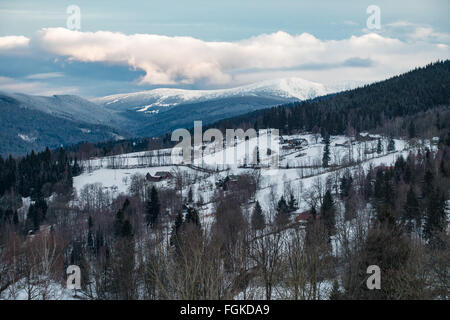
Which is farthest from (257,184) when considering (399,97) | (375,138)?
(399,97)

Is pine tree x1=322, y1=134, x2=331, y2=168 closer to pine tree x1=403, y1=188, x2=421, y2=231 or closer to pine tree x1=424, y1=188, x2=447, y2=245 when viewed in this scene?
pine tree x1=403, y1=188, x2=421, y2=231

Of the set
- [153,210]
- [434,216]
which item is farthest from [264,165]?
[434,216]

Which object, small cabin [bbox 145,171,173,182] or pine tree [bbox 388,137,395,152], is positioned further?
small cabin [bbox 145,171,173,182]

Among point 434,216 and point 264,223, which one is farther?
point 434,216

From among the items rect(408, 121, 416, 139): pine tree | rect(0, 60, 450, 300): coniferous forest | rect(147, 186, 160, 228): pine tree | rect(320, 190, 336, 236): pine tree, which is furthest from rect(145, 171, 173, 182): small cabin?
rect(408, 121, 416, 139): pine tree

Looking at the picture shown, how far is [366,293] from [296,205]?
150 ft

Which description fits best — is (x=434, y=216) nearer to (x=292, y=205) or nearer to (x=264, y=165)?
(x=292, y=205)

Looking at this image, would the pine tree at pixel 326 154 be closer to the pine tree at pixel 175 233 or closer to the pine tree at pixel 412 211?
the pine tree at pixel 412 211

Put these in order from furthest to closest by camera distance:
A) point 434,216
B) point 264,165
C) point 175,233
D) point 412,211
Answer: point 264,165 < point 412,211 < point 434,216 < point 175,233

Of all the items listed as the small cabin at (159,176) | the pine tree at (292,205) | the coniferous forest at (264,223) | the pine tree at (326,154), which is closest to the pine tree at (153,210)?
the coniferous forest at (264,223)

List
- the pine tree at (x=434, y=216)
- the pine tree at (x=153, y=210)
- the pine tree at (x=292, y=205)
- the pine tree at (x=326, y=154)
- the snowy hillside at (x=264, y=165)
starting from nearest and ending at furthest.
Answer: the pine tree at (x=434, y=216) < the pine tree at (x=153, y=210) < the pine tree at (x=292, y=205) < the snowy hillside at (x=264, y=165) < the pine tree at (x=326, y=154)

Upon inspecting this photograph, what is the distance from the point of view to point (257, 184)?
78688mm
